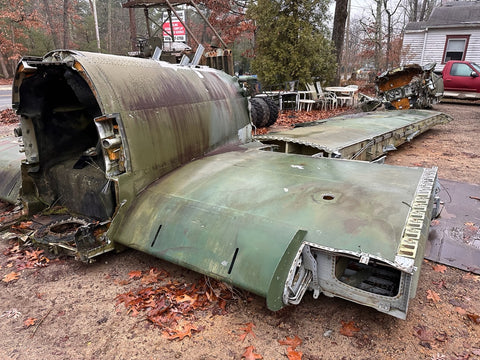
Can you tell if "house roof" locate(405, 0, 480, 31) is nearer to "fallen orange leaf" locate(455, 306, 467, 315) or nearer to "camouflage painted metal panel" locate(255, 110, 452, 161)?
"camouflage painted metal panel" locate(255, 110, 452, 161)

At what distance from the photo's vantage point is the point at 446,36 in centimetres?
2170

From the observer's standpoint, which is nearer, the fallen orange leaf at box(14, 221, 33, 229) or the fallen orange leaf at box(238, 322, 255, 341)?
the fallen orange leaf at box(238, 322, 255, 341)

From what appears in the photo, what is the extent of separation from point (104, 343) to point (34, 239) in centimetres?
153

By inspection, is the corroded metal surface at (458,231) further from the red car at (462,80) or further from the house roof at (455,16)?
the house roof at (455,16)

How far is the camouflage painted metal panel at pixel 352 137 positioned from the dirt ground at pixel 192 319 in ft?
7.82

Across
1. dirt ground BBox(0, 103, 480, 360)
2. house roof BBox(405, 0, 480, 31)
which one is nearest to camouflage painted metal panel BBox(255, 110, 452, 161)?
dirt ground BBox(0, 103, 480, 360)

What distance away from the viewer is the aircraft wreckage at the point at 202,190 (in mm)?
2334

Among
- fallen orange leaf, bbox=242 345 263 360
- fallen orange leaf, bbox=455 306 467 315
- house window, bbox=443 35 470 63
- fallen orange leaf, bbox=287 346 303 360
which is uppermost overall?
house window, bbox=443 35 470 63

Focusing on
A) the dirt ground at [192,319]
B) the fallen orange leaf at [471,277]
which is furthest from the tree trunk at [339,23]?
the dirt ground at [192,319]

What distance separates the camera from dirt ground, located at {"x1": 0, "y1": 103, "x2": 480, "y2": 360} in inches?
93.0

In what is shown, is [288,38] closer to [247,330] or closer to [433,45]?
[247,330]

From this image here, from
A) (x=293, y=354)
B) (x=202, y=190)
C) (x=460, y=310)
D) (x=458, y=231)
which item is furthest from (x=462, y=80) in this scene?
(x=293, y=354)

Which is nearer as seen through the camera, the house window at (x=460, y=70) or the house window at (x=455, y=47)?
the house window at (x=460, y=70)

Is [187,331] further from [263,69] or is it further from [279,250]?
[263,69]
